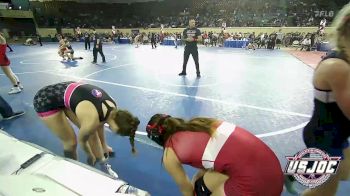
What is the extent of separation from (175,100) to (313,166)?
4.55 m

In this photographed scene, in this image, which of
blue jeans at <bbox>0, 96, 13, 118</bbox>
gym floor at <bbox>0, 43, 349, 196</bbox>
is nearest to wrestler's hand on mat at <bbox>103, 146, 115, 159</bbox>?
gym floor at <bbox>0, 43, 349, 196</bbox>

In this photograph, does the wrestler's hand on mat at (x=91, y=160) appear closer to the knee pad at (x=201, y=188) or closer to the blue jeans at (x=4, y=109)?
the knee pad at (x=201, y=188)

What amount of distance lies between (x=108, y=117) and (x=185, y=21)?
3267 cm

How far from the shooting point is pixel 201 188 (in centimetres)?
209

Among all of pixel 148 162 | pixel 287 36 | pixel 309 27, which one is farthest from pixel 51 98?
pixel 309 27

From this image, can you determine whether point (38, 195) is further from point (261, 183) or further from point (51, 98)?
point (51, 98)

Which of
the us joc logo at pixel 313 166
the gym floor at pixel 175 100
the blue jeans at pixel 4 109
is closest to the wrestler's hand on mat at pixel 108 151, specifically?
the gym floor at pixel 175 100

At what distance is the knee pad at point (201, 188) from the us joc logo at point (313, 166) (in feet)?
2.10

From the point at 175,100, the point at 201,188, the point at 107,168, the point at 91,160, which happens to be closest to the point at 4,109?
the point at 91,160

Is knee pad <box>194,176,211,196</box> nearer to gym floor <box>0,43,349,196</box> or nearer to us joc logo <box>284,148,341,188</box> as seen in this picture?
us joc logo <box>284,148,341,188</box>

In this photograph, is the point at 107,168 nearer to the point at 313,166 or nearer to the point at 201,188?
the point at 201,188

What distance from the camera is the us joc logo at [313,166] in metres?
2.04

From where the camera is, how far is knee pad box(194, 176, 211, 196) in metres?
2.06

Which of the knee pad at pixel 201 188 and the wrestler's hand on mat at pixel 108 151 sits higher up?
the knee pad at pixel 201 188
